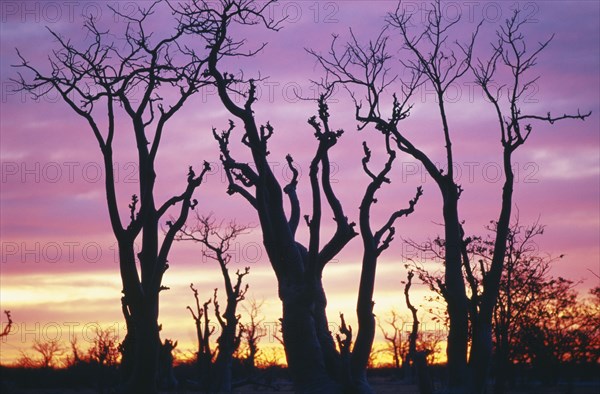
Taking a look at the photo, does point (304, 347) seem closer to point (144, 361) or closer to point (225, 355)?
point (144, 361)

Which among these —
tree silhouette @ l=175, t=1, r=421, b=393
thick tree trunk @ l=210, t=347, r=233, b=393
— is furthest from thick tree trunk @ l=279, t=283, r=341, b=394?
thick tree trunk @ l=210, t=347, r=233, b=393

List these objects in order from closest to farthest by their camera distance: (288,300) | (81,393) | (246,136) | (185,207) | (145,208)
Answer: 1. (288,300)
2. (246,136)
3. (145,208)
4. (185,207)
5. (81,393)

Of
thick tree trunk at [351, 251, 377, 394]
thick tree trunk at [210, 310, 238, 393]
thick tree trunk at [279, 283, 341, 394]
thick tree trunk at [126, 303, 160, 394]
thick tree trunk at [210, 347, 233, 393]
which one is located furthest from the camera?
thick tree trunk at [210, 347, 233, 393]

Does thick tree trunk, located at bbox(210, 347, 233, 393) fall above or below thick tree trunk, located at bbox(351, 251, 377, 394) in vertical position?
below

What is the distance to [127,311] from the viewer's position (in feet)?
56.5

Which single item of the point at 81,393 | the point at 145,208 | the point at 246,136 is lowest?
the point at 81,393

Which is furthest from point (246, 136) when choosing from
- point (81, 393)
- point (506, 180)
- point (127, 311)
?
point (81, 393)

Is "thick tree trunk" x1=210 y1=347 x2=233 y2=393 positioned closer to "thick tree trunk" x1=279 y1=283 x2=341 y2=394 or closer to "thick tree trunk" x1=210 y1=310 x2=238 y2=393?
"thick tree trunk" x1=210 y1=310 x2=238 y2=393

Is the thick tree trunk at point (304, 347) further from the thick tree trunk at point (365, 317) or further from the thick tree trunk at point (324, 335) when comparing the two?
the thick tree trunk at point (365, 317)

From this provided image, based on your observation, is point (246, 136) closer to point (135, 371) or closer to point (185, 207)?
point (185, 207)

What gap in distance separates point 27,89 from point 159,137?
2.98 m

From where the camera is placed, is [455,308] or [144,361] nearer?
[144,361]

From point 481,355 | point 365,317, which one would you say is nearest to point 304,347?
point 365,317

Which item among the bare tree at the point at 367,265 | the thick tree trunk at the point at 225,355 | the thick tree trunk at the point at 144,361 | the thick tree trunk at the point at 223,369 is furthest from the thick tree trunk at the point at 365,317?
the thick tree trunk at the point at 223,369
